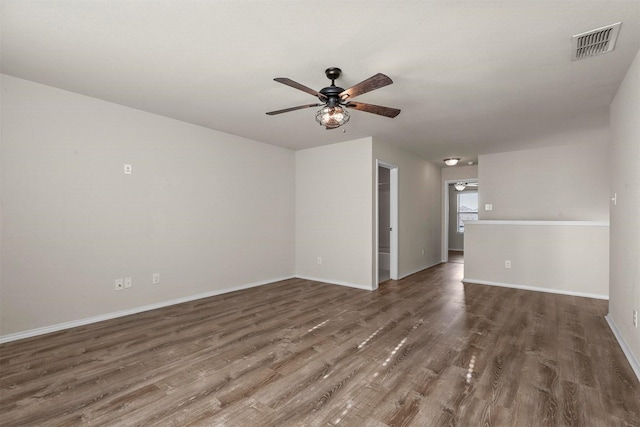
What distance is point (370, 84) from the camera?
2160 millimetres

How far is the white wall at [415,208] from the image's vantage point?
17.5ft

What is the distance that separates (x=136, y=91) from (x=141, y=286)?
223 cm

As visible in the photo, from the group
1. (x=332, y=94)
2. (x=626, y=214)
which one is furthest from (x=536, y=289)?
(x=332, y=94)

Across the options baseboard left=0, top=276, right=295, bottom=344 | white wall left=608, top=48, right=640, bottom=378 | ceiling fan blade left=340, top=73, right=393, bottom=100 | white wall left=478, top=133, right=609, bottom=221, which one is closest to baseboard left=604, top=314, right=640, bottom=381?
white wall left=608, top=48, right=640, bottom=378

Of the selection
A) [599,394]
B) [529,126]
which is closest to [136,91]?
[599,394]

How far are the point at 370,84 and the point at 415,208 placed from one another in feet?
13.9

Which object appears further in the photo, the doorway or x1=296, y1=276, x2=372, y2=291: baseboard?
the doorway

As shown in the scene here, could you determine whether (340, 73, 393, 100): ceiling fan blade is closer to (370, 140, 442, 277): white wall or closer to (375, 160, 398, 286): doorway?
(370, 140, 442, 277): white wall

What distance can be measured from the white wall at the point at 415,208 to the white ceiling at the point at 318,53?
1749 millimetres

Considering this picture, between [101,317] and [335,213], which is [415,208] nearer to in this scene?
[335,213]

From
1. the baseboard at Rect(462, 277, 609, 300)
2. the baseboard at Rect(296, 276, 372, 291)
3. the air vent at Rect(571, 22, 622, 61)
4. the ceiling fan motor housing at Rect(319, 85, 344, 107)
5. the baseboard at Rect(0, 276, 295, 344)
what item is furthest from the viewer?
the baseboard at Rect(296, 276, 372, 291)

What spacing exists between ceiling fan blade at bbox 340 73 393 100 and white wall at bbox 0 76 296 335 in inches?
103

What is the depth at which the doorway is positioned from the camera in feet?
17.2

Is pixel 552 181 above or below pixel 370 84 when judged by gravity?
below
